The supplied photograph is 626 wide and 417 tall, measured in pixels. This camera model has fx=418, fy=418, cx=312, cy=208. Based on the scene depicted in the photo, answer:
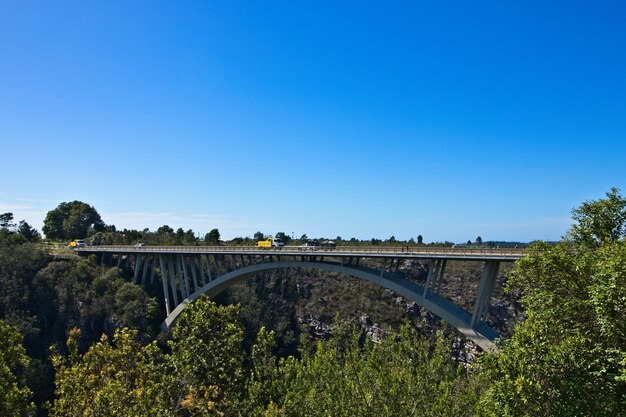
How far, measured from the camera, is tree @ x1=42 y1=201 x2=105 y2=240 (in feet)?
290

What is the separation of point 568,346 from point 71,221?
316 ft

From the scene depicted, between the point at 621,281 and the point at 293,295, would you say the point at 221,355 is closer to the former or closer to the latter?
the point at 621,281

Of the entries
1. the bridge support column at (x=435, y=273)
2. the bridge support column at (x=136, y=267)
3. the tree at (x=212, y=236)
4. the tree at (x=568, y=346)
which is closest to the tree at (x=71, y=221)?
the tree at (x=212, y=236)

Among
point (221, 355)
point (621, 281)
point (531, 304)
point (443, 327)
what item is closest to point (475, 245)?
point (531, 304)

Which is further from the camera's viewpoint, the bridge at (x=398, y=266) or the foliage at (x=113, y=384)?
the bridge at (x=398, y=266)

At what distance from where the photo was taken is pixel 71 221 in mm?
88438

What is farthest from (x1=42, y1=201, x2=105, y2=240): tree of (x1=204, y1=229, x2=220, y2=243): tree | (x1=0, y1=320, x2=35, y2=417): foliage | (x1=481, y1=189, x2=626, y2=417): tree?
(x1=481, y1=189, x2=626, y2=417): tree

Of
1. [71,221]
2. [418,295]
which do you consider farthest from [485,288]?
[71,221]

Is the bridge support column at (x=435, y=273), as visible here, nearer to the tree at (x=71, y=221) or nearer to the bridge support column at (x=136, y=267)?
the bridge support column at (x=136, y=267)

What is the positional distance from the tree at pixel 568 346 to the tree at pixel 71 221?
8971cm

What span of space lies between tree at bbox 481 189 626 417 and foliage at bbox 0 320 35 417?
1428 cm

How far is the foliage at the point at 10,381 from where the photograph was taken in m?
12.3

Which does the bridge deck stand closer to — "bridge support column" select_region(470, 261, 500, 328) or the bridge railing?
the bridge railing

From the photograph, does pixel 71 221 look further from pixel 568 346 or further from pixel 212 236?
pixel 568 346
